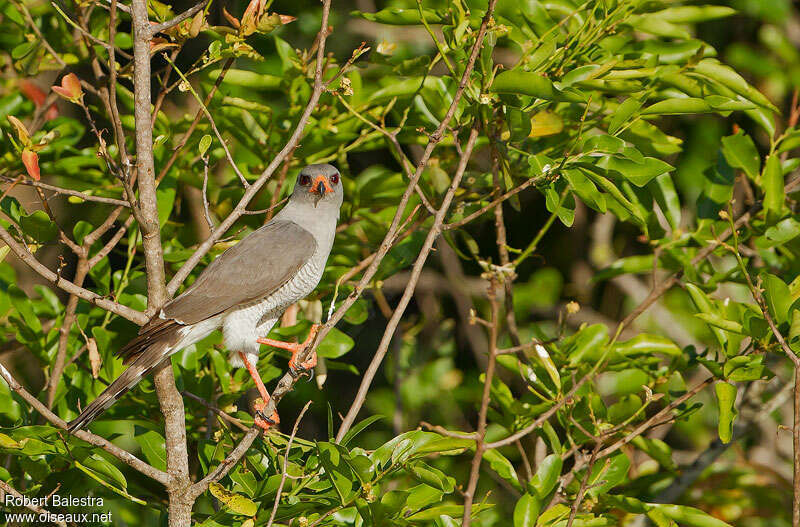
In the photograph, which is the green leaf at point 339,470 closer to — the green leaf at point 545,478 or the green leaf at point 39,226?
the green leaf at point 545,478

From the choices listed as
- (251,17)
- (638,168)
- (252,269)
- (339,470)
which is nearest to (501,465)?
(339,470)

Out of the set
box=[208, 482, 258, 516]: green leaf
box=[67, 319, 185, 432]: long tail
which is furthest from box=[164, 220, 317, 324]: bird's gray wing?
box=[208, 482, 258, 516]: green leaf

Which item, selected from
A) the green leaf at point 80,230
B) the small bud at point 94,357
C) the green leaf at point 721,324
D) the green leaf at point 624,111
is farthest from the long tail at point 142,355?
the green leaf at point 721,324

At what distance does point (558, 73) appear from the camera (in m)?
3.11

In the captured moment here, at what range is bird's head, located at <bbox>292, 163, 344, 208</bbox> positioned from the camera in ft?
11.8

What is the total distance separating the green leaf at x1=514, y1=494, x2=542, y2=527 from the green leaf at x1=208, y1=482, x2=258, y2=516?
2.72 ft

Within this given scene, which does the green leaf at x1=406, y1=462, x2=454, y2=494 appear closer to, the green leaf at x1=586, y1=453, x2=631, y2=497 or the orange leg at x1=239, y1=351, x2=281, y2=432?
the orange leg at x1=239, y1=351, x2=281, y2=432

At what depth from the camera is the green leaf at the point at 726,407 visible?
108 inches

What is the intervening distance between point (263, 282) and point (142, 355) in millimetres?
682

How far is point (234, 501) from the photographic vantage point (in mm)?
2457

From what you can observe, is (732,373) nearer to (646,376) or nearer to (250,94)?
(646,376)

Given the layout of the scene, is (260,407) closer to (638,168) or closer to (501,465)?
(501,465)

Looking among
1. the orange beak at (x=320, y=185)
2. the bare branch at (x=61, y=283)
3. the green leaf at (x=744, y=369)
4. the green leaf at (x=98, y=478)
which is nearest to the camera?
the bare branch at (x=61, y=283)

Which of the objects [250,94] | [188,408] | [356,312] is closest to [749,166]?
[356,312]
